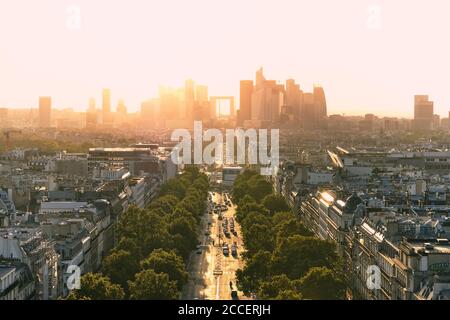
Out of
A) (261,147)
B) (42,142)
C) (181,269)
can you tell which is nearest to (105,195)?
(181,269)

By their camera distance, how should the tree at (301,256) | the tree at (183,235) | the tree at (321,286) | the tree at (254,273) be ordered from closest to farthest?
the tree at (321,286) → the tree at (301,256) → the tree at (254,273) → the tree at (183,235)

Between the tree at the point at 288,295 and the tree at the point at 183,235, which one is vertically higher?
the tree at the point at 288,295

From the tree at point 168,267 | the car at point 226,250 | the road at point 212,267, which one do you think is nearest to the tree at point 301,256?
the road at point 212,267

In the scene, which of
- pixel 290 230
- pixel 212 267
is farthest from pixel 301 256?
pixel 212 267

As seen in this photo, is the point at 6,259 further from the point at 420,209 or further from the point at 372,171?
the point at 372,171

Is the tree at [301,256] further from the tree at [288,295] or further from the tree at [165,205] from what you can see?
the tree at [165,205]

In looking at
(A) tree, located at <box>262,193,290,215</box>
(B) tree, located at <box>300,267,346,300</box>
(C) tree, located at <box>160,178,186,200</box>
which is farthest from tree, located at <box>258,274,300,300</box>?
(C) tree, located at <box>160,178,186,200</box>
